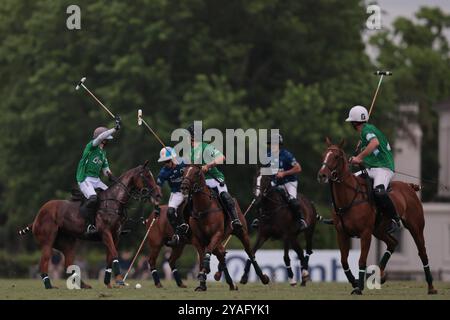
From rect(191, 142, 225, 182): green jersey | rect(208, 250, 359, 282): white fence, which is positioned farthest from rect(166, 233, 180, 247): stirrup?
rect(208, 250, 359, 282): white fence

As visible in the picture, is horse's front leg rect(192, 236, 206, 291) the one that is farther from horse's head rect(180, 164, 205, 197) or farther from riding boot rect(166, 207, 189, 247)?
horse's head rect(180, 164, 205, 197)

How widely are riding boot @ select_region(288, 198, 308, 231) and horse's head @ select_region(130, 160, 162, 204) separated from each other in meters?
3.12

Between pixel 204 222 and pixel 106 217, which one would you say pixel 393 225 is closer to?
pixel 204 222

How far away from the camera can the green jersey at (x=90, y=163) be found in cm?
2539

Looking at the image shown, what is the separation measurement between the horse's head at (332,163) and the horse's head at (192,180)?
2067 millimetres

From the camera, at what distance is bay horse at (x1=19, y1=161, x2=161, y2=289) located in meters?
25.1

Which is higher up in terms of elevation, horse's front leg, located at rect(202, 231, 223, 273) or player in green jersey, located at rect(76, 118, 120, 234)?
player in green jersey, located at rect(76, 118, 120, 234)

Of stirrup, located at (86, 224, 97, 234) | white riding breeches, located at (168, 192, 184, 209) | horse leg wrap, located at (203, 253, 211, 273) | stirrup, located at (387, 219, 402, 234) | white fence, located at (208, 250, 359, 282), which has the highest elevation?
white riding breeches, located at (168, 192, 184, 209)

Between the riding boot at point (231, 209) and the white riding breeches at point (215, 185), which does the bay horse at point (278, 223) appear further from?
the riding boot at point (231, 209)

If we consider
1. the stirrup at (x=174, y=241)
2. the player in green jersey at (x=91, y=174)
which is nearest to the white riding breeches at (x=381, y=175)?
the stirrup at (x=174, y=241)

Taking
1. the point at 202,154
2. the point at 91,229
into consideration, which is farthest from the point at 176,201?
the point at 91,229

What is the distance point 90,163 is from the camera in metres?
25.5

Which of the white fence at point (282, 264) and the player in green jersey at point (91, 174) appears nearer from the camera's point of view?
the player in green jersey at point (91, 174)
